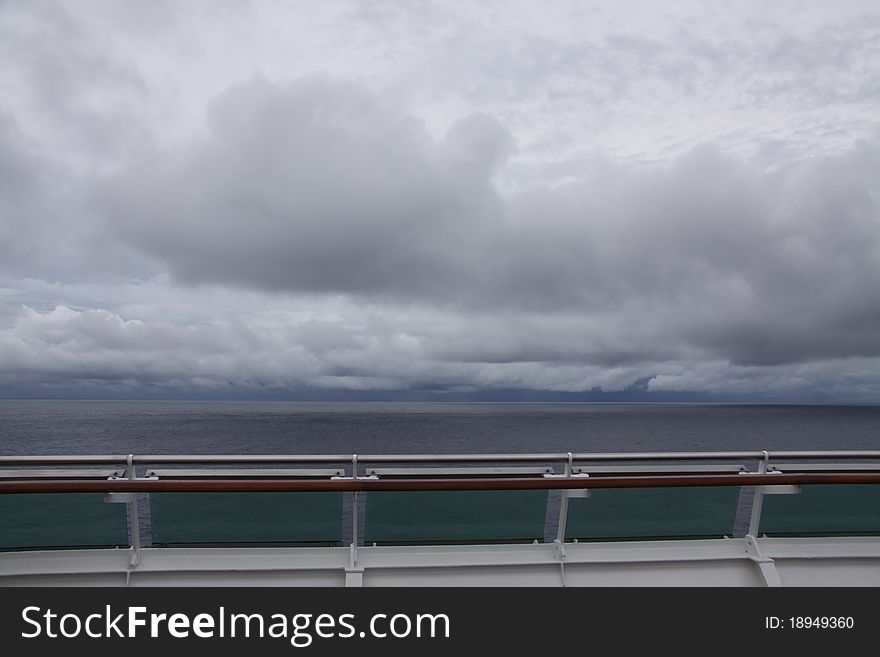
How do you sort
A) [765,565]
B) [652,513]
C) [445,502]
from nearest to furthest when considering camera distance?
[765,565] → [445,502] → [652,513]

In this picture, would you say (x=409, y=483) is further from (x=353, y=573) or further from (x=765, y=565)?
(x=765, y=565)

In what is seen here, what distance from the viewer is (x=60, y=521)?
426 centimetres

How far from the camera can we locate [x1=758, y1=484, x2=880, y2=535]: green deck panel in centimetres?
464

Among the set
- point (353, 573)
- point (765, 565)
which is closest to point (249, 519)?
point (353, 573)

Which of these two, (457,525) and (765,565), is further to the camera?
(457,525)

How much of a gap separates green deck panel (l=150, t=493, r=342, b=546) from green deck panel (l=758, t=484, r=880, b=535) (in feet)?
10.3

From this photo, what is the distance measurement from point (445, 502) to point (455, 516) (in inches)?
5.2

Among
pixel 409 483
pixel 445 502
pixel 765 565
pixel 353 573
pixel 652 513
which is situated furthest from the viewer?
pixel 652 513

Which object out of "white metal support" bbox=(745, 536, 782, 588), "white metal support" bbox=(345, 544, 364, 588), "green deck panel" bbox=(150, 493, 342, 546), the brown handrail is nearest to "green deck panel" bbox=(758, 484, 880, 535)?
"white metal support" bbox=(745, 536, 782, 588)

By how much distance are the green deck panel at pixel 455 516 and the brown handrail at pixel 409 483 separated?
21.9 inches

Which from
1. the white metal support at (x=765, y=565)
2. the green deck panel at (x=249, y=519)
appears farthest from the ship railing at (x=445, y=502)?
the white metal support at (x=765, y=565)

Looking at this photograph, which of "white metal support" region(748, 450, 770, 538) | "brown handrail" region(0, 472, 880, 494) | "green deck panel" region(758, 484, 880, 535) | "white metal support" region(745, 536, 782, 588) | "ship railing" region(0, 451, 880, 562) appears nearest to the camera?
"brown handrail" region(0, 472, 880, 494)

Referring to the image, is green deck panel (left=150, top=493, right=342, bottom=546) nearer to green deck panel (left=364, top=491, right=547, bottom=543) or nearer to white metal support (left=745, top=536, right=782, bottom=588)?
green deck panel (left=364, top=491, right=547, bottom=543)

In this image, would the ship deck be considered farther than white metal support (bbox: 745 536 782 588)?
No
